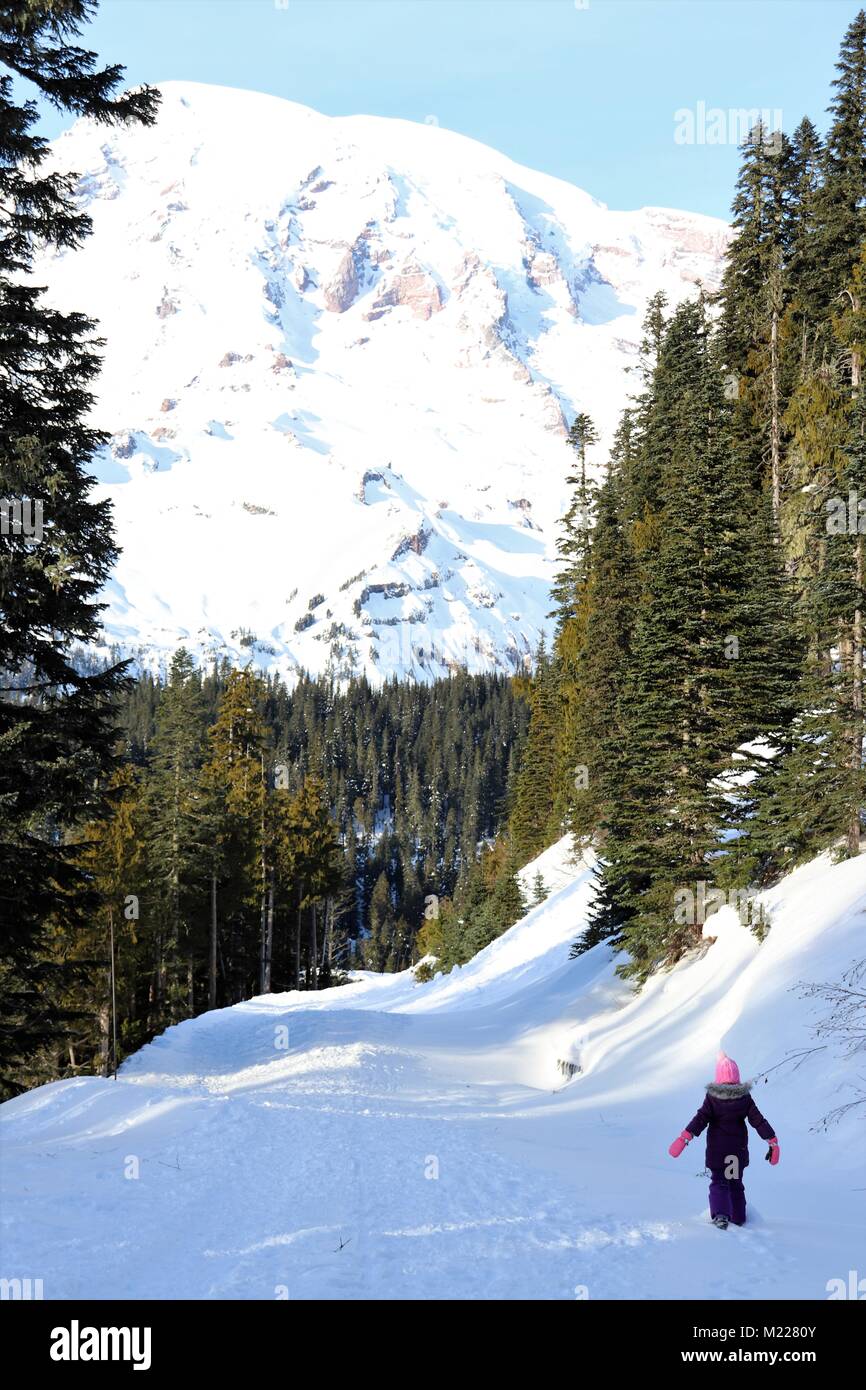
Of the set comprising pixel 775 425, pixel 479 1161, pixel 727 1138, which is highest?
pixel 775 425

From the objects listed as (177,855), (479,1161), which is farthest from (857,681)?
(177,855)

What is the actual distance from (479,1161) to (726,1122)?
3927 mm

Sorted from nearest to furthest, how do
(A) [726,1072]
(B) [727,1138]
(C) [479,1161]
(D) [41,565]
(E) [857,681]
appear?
1. (B) [727,1138]
2. (A) [726,1072]
3. (C) [479,1161]
4. (D) [41,565]
5. (E) [857,681]

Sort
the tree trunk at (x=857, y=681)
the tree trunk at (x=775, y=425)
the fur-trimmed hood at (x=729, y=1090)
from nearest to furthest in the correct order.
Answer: the fur-trimmed hood at (x=729, y=1090), the tree trunk at (x=857, y=681), the tree trunk at (x=775, y=425)

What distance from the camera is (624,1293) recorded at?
6.55 meters

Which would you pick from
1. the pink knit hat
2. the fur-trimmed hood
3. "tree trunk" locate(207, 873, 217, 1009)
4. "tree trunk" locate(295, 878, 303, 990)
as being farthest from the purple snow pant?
"tree trunk" locate(295, 878, 303, 990)

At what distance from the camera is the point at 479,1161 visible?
37.6 feet

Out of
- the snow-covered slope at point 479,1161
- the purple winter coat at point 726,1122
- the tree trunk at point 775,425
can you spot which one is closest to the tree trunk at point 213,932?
the snow-covered slope at point 479,1161

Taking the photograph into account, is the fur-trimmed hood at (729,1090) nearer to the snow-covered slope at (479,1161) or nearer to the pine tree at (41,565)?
the snow-covered slope at (479,1161)

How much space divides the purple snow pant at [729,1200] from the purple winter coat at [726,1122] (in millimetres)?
133

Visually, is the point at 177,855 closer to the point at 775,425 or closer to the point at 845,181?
the point at 775,425

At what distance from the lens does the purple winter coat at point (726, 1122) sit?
8547 mm

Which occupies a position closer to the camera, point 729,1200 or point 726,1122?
point 729,1200
